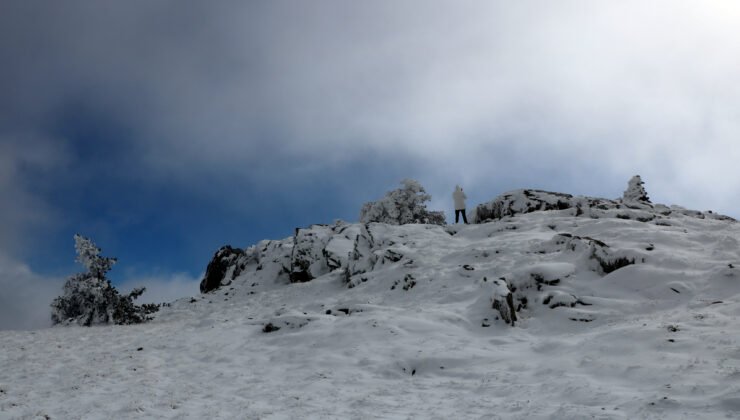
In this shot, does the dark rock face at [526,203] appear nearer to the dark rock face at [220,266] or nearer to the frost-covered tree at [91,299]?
the dark rock face at [220,266]

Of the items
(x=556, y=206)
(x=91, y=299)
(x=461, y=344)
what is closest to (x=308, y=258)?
(x=91, y=299)

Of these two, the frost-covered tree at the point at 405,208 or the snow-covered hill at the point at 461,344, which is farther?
the frost-covered tree at the point at 405,208

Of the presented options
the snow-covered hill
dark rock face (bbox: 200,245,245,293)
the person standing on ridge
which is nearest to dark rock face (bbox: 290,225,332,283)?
the snow-covered hill

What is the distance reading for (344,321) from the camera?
19.2 m

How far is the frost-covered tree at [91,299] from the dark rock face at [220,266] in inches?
523

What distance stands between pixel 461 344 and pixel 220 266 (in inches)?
1392

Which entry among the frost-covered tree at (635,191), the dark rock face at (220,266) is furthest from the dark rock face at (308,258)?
the frost-covered tree at (635,191)

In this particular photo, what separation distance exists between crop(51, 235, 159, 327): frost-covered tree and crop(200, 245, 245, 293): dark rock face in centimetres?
1328

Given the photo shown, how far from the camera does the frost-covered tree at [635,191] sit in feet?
137

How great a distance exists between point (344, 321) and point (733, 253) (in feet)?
56.6

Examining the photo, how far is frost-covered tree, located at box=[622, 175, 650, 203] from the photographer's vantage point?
4166 cm

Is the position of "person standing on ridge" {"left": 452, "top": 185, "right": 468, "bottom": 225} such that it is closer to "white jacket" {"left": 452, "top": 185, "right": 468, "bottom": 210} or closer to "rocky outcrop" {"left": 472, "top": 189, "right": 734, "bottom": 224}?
"white jacket" {"left": 452, "top": 185, "right": 468, "bottom": 210}

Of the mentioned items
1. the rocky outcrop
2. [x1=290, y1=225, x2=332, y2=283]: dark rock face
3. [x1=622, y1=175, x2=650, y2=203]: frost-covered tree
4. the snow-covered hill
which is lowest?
the snow-covered hill

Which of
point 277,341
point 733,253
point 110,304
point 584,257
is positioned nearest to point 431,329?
point 277,341
